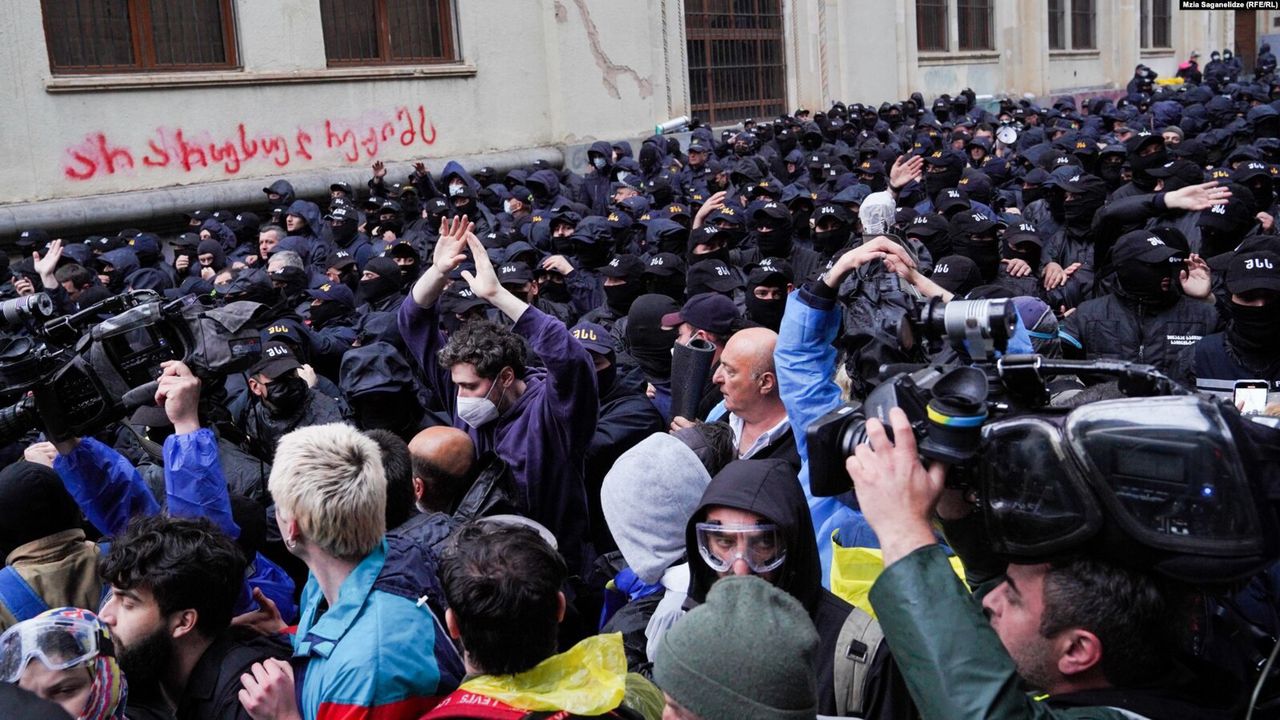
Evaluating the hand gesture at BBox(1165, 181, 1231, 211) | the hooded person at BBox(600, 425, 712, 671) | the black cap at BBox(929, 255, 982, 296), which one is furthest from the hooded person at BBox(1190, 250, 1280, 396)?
the hooded person at BBox(600, 425, 712, 671)

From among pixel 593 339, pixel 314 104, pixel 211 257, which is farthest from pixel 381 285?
pixel 314 104

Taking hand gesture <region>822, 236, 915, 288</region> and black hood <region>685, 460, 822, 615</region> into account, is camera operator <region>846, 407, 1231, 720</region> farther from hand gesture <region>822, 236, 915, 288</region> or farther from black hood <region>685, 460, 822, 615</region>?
hand gesture <region>822, 236, 915, 288</region>

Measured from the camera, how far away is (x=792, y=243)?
8344 mm

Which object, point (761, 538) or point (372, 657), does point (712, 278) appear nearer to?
point (761, 538)

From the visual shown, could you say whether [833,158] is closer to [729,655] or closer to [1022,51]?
[729,655]

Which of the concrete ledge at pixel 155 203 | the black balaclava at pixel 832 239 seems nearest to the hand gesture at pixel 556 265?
the black balaclava at pixel 832 239

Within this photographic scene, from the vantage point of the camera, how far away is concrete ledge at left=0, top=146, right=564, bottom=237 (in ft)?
40.3

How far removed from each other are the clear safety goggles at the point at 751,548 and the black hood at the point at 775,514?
20 millimetres

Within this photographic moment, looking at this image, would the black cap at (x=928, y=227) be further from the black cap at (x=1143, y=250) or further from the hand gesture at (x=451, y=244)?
the hand gesture at (x=451, y=244)

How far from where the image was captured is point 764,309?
→ 19.9 feet

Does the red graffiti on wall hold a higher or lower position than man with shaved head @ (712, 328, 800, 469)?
higher

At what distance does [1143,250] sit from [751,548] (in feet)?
12.2

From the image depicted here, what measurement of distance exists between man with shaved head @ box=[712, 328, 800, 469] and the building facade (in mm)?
10674

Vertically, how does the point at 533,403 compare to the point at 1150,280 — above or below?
below
